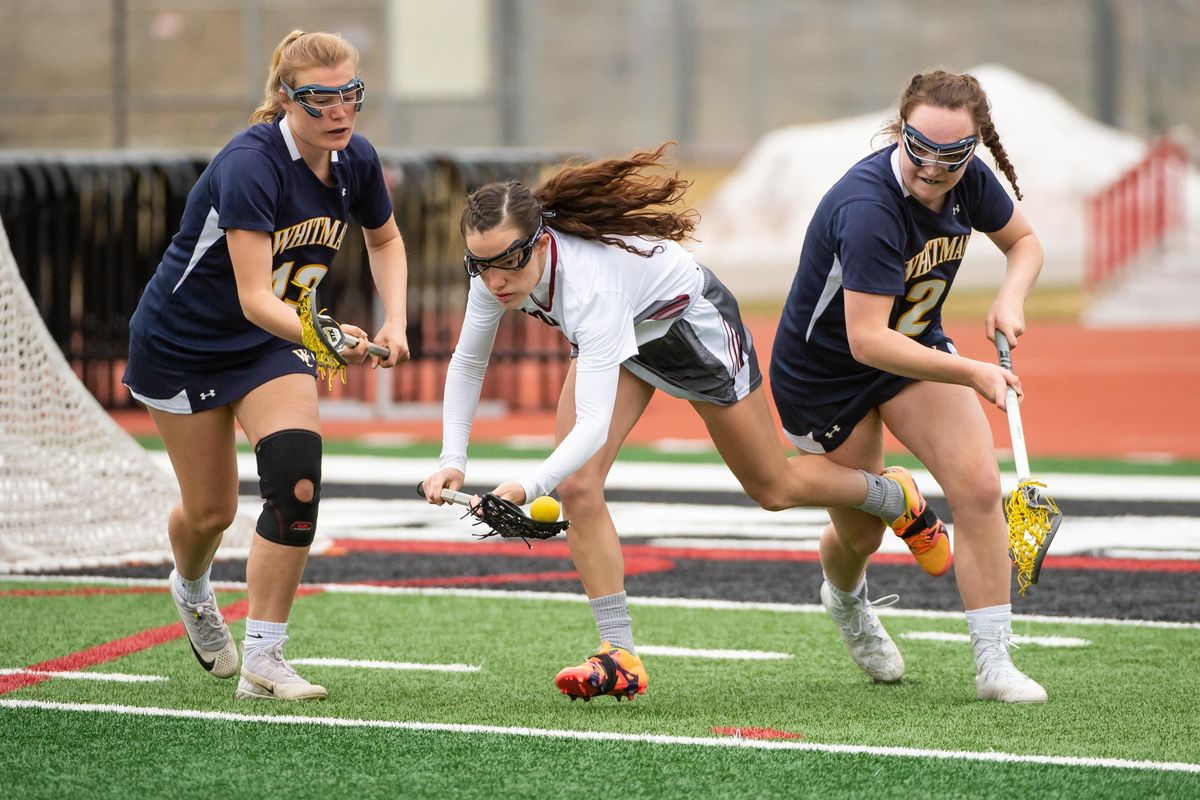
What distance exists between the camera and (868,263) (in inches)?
201

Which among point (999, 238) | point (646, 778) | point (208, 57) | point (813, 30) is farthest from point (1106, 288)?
point (646, 778)

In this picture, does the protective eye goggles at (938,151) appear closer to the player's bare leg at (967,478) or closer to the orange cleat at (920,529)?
the player's bare leg at (967,478)

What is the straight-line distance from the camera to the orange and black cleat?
5016 mm

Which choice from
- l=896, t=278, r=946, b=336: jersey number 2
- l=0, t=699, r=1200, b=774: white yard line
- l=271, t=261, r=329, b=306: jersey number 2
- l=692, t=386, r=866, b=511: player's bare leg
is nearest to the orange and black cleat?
l=0, t=699, r=1200, b=774: white yard line

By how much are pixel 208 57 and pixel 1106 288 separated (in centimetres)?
1375

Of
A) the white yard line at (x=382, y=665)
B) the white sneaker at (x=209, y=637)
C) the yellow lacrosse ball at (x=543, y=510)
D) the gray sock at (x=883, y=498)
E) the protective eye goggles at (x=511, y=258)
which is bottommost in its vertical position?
the white yard line at (x=382, y=665)

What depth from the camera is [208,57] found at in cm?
2448

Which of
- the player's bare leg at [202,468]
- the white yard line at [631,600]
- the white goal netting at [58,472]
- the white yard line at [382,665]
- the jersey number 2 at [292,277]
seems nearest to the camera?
the jersey number 2 at [292,277]

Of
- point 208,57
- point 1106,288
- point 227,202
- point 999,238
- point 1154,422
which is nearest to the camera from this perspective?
point 227,202

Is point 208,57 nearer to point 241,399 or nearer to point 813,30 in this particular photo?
point 813,30

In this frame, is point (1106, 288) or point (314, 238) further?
point (1106, 288)

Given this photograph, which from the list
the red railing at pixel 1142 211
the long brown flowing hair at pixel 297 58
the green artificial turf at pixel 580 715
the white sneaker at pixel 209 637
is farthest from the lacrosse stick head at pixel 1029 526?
the red railing at pixel 1142 211

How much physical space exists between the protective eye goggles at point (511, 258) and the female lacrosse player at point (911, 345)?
913 millimetres

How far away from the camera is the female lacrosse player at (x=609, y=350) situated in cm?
493
